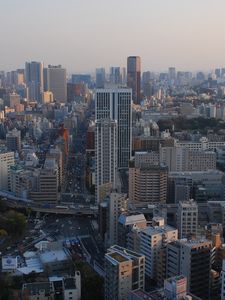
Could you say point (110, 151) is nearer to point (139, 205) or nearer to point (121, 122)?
point (139, 205)

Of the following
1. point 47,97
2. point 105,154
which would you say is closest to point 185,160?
point 105,154

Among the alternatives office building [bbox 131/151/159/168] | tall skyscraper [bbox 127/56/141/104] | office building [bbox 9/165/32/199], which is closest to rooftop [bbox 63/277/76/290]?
office building [bbox 9/165/32/199]

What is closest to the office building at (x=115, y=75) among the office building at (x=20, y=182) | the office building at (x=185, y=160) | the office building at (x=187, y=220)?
the office building at (x=185, y=160)

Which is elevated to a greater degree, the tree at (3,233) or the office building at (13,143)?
the office building at (13,143)

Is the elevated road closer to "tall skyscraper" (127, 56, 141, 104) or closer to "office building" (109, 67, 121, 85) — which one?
"tall skyscraper" (127, 56, 141, 104)

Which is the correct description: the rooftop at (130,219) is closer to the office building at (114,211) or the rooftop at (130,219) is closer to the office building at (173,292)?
the office building at (114,211)

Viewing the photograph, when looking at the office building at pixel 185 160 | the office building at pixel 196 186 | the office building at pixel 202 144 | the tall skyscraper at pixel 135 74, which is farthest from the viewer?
the tall skyscraper at pixel 135 74
